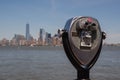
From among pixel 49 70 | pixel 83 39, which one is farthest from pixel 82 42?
pixel 49 70

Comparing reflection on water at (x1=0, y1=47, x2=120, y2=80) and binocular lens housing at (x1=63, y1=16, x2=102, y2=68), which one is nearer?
binocular lens housing at (x1=63, y1=16, x2=102, y2=68)

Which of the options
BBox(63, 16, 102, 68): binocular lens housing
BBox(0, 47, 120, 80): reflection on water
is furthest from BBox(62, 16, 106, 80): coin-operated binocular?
BBox(0, 47, 120, 80): reflection on water

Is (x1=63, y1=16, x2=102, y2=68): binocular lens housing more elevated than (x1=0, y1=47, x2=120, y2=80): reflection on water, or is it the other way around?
(x1=63, y1=16, x2=102, y2=68): binocular lens housing

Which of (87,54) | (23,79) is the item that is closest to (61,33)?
(87,54)

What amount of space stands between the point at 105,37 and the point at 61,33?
0.74m

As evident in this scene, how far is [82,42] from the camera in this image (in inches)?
209

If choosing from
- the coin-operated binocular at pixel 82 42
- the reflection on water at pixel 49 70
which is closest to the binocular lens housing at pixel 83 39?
Answer: the coin-operated binocular at pixel 82 42

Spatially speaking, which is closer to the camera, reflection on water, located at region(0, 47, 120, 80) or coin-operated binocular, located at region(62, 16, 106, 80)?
coin-operated binocular, located at region(62, 16, 106, 80)

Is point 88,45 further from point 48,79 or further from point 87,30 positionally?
point 48,79

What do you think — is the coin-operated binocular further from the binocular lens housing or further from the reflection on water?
the reflection on water

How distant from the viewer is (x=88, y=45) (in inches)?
209

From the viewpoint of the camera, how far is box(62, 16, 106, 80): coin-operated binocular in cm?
526

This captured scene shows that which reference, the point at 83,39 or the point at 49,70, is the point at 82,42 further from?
the point at 49,70

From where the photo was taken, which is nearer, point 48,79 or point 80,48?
point 80,48
